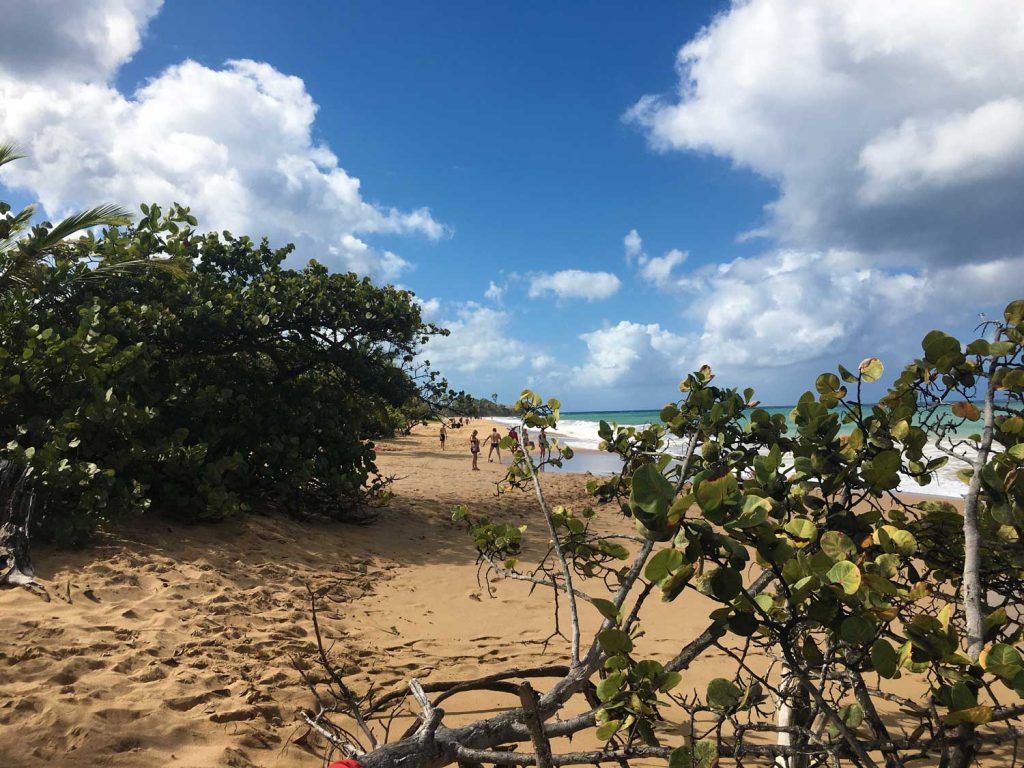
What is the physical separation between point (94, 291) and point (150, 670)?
6033mm

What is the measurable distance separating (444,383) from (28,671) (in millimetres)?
7338

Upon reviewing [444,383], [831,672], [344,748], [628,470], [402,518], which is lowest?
[402,518]

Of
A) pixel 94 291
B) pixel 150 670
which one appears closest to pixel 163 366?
pixel 94 291

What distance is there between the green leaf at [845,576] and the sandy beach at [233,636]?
300cm

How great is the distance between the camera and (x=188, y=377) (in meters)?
8.32

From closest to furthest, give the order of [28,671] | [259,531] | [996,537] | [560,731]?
[996,537] → [560,731] → [28,671] → [259,531]

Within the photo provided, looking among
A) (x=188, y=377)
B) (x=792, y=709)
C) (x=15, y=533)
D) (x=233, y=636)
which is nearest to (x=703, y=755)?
(x=792, y=709)

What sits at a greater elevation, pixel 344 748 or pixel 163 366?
pixel 163 366

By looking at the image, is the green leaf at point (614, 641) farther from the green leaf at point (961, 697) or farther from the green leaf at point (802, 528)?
the green leaf at point (961, 697)

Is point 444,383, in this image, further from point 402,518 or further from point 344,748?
point 344,748

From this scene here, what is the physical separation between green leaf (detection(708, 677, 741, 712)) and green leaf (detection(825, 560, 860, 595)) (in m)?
0.38

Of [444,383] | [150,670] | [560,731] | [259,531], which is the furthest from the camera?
[444,383]

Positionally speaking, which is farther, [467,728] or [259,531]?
[259,531]

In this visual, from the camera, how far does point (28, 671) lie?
3422 mm
